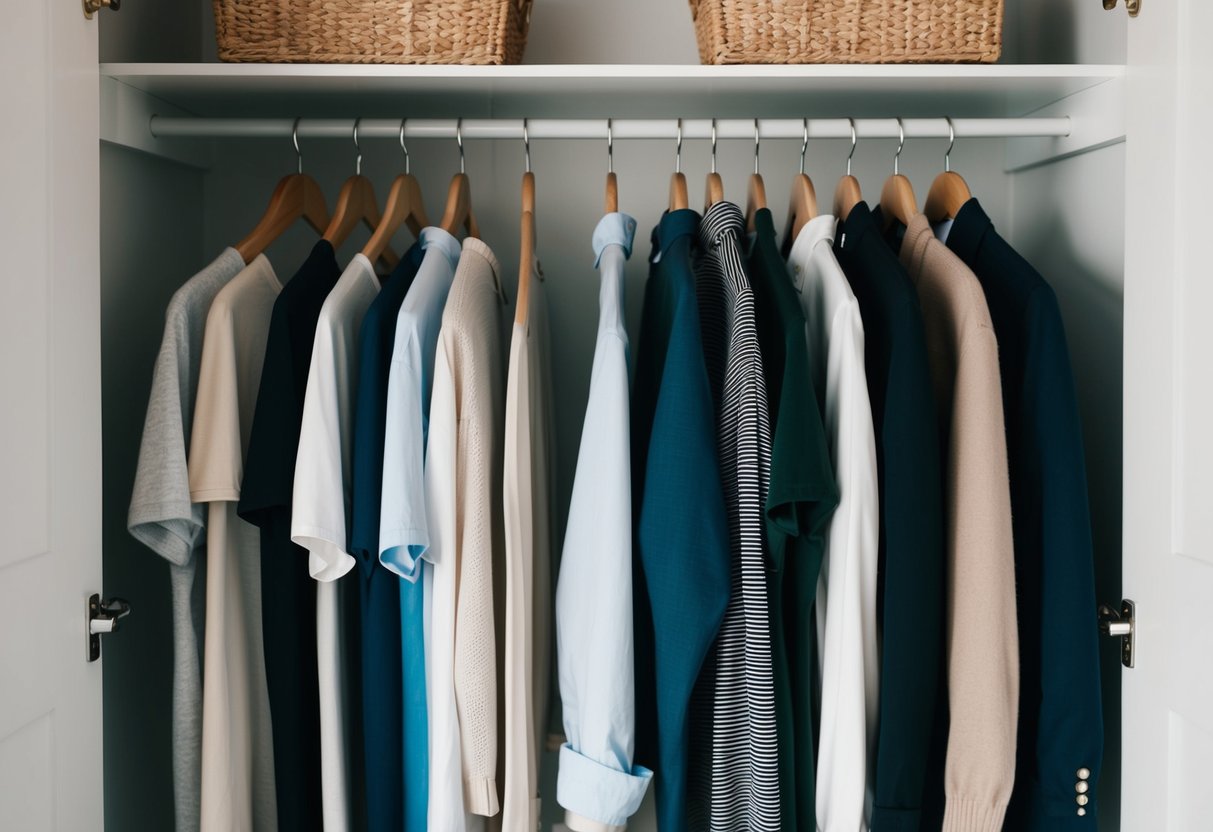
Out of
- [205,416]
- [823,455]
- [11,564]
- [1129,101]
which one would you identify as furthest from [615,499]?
[1129,101]

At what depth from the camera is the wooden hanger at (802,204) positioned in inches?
53.8

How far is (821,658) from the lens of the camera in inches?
47.2

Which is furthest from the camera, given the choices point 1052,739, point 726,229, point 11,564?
point 726,229

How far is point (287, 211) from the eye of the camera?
4.58 ft

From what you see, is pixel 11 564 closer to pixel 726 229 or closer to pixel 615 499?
pixel 615 499

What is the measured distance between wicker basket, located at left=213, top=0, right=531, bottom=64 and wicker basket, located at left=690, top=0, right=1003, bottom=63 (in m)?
0.31

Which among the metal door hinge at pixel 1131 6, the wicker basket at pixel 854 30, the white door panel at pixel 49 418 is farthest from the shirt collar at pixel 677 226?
the white door panel at pixel 49 418

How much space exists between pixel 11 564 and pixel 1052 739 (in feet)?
3.78

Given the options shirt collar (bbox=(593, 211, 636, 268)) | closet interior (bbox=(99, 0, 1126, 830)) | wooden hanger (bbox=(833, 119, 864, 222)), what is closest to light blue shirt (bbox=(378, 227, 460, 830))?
shirt collar (bbox=(593, 211, 636, 268))

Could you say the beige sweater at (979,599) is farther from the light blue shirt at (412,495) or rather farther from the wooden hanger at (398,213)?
the wooden hanger at (398,213)

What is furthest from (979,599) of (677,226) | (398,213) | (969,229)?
(398,213)

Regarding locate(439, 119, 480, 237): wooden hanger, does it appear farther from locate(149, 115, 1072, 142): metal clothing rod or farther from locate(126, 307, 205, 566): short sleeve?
locate(126, 307, 205, 566): short sleeve

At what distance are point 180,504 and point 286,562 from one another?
140mm

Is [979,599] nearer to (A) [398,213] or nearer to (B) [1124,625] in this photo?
(B) [1124,625]
